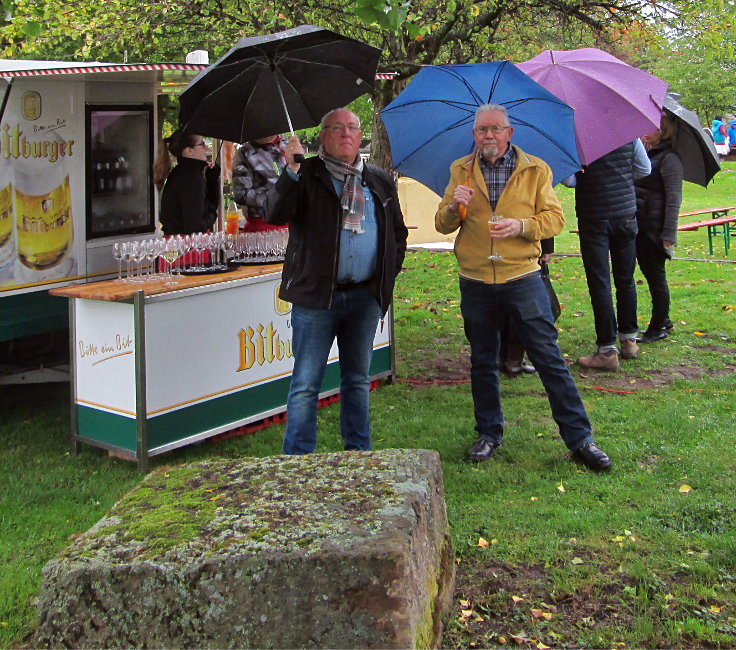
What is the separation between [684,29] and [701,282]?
3.60m

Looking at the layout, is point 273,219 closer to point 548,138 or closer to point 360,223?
point 360,223

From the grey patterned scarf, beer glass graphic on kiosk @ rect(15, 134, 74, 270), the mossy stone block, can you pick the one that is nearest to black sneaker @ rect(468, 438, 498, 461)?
the grey patterned scarf

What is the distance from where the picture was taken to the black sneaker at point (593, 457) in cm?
556

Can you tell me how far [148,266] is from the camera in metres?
6.42

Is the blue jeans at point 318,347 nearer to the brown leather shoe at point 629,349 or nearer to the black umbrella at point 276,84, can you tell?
the black umbrella at point 276,84

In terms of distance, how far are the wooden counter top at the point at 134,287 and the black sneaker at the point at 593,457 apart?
2.37 metres

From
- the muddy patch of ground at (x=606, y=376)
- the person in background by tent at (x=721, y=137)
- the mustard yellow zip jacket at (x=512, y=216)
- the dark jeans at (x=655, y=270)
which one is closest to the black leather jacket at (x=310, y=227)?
the mustard yellow zip jacket at (x=512, y=216)

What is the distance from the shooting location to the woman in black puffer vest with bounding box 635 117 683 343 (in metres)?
8.57

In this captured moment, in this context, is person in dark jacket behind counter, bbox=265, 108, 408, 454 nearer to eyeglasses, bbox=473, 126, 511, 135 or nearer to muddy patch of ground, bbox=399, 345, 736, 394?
eyeglasses, bbox=473, 126, 511, 135

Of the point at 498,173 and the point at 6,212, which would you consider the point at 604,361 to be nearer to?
the point at 498,173

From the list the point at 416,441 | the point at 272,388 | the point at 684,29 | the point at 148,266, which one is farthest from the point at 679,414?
the point at 684,29

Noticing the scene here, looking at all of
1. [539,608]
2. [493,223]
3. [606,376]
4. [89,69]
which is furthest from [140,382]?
[606,376]

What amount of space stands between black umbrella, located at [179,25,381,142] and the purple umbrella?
1276 mm

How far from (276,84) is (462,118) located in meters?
1.12
